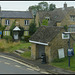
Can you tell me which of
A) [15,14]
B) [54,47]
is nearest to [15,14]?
[15,14]

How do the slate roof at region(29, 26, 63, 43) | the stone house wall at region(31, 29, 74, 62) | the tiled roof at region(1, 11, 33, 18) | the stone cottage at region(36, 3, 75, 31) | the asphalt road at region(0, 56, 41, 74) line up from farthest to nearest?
1. the tiled roof at region(1, 11, 33, 18)
2. the stone cottage at region(36, 3, 75, 31)
3. the slate roof at region(29, 26, 63, 43)
4. the stone house wall at region(31, 29, 74, 62)
5. the asphalt road at region(0, 56, 41, 74)

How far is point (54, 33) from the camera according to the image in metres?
18.7

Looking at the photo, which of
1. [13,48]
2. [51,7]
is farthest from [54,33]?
[51,7]

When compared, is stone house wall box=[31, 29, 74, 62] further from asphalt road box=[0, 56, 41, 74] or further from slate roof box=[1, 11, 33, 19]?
slate roof box=[1, 11, 33, 19]

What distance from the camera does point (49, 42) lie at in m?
17.8

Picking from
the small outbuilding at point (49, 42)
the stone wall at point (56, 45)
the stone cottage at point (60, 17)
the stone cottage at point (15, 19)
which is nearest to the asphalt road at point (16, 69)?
the small outbuilding at point (49, 42)

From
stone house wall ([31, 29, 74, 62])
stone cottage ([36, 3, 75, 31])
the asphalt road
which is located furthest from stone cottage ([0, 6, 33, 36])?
the asphalt road

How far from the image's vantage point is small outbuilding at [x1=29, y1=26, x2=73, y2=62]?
18000 millimetres

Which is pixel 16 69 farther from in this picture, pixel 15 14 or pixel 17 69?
pixel 15 14

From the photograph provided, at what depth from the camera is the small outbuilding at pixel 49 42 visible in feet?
59.1

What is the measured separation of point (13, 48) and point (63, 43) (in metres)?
11.2

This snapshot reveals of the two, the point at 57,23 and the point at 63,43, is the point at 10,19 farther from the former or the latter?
the point at 63,43

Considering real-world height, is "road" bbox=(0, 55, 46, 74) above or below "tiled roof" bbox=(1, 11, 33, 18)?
below

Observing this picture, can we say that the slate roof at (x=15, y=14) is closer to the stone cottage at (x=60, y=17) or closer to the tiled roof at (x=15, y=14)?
the tiled roof at (x=15, y=14)
